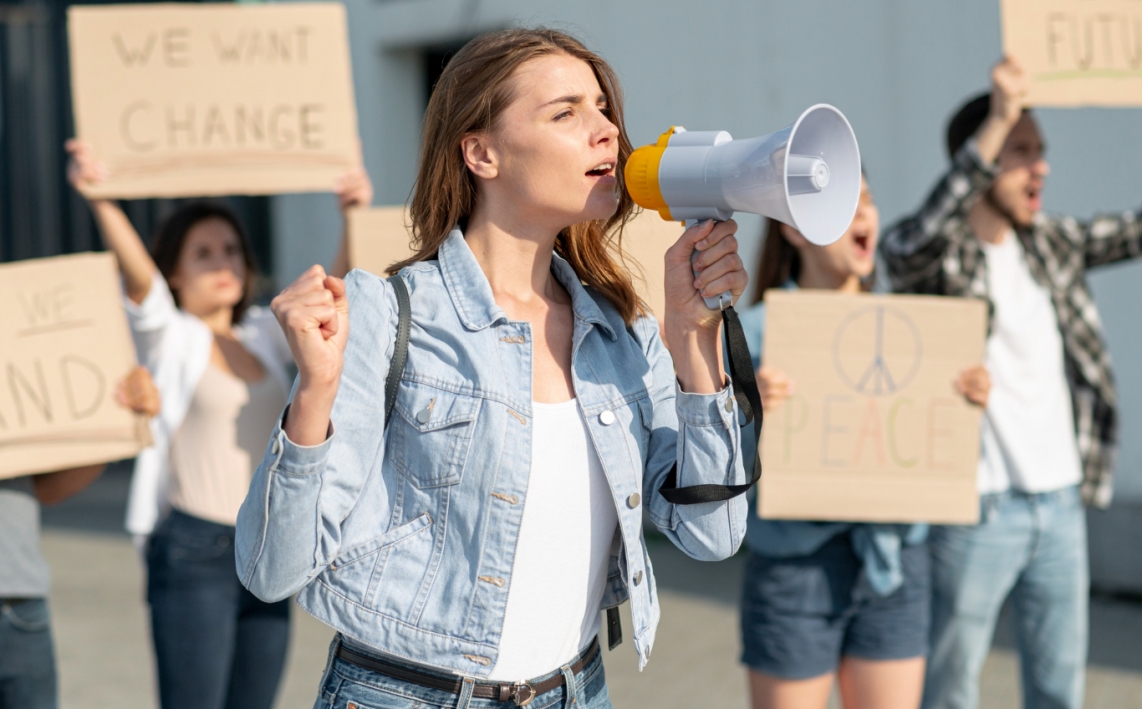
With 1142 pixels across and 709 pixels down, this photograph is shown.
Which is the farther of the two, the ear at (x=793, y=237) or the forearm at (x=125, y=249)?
the forearm at (x=125, y=249)

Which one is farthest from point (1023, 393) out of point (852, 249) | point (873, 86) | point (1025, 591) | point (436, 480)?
point (873, 86)

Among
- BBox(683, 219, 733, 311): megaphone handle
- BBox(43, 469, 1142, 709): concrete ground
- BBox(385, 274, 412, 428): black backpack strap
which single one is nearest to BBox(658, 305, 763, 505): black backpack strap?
BBox(683, 219, 733, 311): megaphone handle

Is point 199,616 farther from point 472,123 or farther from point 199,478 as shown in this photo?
point 472,123

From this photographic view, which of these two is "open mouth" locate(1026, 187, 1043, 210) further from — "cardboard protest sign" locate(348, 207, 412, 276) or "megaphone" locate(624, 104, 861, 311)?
"megaphone" locate(624, 104, 861, 311)

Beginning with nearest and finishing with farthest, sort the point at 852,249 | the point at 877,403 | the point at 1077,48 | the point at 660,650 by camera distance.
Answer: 1. the point at 877,403
2. the point at 852,249
3. the point at 1077,48
4. the point at 660,650

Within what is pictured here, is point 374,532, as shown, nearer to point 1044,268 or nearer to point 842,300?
point 842,300

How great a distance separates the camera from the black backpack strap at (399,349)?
1.83m

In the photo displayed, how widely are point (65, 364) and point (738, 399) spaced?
2.03 metres

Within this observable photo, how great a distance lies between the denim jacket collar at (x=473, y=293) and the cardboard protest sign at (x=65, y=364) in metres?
1.61

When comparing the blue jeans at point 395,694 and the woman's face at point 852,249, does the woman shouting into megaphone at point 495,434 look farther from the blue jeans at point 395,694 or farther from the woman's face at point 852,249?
the woman's face at point 852,249

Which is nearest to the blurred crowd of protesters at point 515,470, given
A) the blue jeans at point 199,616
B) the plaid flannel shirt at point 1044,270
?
the blue jeans at point 199,616

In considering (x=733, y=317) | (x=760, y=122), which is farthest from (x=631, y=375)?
(x=760, y=122)

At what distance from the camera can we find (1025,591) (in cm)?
352

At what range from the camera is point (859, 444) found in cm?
321
